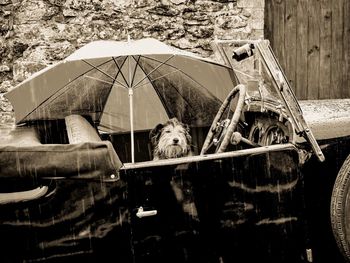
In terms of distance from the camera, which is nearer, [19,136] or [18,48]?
[19,136]

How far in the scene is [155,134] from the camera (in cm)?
380

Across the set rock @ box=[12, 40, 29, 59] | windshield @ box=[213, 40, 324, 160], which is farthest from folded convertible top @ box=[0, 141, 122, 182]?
rock @ box=[12, 40, 29, 59]

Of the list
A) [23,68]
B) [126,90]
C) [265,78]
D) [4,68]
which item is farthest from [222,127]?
[4,68]

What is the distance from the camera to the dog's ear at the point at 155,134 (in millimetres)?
3766

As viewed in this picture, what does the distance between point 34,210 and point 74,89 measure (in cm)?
199

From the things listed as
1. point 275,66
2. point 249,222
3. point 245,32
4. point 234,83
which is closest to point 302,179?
point 249,222

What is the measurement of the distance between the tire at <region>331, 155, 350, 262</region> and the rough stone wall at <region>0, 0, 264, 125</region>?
3.64m

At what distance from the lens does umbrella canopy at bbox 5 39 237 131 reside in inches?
138

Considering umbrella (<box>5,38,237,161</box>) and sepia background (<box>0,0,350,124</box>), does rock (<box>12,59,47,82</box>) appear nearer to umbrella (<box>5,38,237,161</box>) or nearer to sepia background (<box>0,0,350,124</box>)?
sepia background (<box>0,0,350,124</box>)

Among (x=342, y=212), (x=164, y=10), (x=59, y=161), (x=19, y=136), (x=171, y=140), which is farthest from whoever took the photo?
(x=164, y=10)

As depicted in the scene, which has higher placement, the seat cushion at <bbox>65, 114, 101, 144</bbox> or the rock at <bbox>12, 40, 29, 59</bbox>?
the rock at <bbox>12, 40, 29, 59</bbox>

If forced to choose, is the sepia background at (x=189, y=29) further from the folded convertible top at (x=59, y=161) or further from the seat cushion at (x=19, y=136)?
the folded convertible top at (x=59, y=161)

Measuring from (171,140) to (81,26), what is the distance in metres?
2.64

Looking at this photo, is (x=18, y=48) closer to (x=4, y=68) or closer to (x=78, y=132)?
(x=4, y=68)
